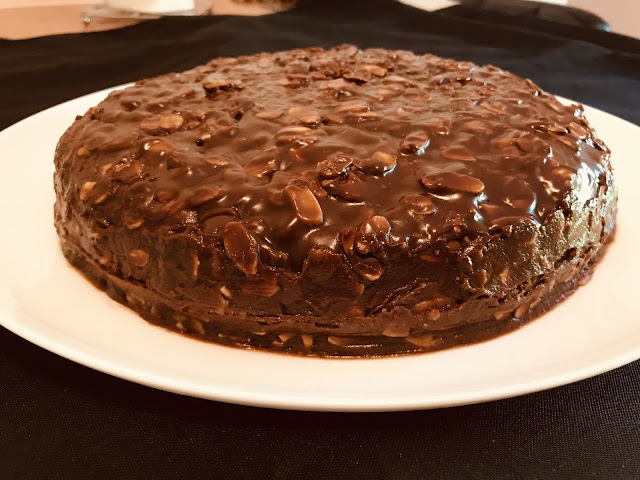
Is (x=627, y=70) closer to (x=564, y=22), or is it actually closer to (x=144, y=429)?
(x=564, y=22)

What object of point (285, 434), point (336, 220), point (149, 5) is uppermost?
point (336, 220)

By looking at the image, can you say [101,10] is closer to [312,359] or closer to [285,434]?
[312,359]

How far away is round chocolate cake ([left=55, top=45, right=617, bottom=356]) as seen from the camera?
3.66ft

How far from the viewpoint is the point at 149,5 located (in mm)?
3512

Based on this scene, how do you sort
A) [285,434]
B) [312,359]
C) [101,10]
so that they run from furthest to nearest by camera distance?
[101,10], [312,359], [285,434]

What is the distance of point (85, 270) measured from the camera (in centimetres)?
140

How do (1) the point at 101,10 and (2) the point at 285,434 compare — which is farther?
(1) the point at 101,10

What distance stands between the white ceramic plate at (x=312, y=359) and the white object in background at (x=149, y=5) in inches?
95.6

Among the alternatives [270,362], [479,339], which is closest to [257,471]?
[270,362]

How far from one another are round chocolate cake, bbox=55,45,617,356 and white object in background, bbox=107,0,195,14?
2.35 m

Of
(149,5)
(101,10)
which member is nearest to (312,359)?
(149,5)

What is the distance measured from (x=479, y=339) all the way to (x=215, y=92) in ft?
3.24

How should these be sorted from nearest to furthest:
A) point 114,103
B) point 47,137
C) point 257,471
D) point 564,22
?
point 257,471, point 114,103, point 47,137, point 564,22

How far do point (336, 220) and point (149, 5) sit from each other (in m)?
2.97
